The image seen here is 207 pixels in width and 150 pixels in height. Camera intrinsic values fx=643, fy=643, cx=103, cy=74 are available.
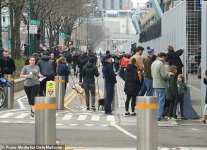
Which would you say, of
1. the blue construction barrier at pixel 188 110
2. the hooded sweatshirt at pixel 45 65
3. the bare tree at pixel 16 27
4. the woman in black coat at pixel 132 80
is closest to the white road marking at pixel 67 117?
the woman in black coat at pixel 132 80

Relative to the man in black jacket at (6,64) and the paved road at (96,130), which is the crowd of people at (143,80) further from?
the man in black jacket at (6,64)

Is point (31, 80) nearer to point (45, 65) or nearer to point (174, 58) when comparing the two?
point (45, 65)

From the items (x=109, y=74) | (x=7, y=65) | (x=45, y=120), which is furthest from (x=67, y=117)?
(x=45, y=120)

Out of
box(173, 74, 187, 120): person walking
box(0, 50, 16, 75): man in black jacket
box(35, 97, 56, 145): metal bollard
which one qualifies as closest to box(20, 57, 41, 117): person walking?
box(173, 74, 187, 120): person walking

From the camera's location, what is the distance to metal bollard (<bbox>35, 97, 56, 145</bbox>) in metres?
8.90

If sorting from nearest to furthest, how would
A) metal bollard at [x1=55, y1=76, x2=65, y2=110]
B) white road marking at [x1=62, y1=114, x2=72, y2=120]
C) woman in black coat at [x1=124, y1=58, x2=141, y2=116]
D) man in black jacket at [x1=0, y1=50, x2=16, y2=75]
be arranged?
white road marking at [x1=62, y1=114, x2=72, y2=120], woman in black coat at [x1=124, y1=58, x2=141, y2=116], metal bollard at [x1=55, y1=76, x2=65, y2=110], man in black jacket at [x1=0, y1=50, x2=16, y2=75]

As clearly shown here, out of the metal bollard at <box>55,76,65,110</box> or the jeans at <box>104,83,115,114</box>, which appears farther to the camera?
the metal bollard at <box>55,76,65,110</box>

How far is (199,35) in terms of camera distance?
64.0ft

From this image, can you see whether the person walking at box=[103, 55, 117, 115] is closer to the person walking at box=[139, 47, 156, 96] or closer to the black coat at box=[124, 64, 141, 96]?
the black coat at box=[124, 64, 141, 96]

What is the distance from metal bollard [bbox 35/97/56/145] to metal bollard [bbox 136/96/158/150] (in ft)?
4.35

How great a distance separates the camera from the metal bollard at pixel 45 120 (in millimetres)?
8898

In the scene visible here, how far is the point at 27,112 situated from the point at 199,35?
225 inches

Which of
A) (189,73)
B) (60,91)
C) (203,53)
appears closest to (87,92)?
(60,91)

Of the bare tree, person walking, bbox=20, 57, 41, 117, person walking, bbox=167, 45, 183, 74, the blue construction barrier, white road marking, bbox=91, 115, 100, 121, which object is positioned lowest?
white road marking, bbox=91, 115, 100, 121
